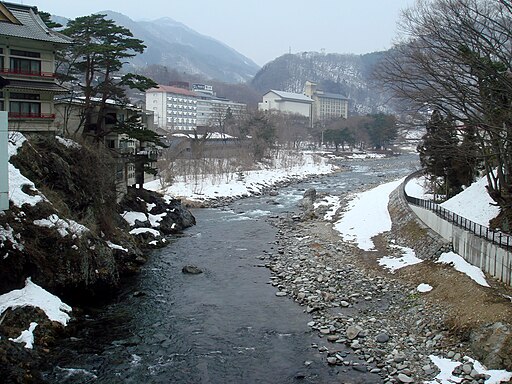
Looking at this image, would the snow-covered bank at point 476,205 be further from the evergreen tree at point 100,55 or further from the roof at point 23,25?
Answer: the roof at point 23,25

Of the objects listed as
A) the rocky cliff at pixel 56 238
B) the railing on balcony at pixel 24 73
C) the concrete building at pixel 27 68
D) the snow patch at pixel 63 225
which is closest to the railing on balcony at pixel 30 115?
the concrete building at pixel 27 68

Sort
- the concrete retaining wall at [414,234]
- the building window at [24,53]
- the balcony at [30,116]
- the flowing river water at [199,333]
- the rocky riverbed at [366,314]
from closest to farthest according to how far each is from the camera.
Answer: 1. the flowing river water at [199,333]
2. the rocky riverbed at [366,314]
3. the concrete retaining wall at [414,234]
4. the balcony at [30,116]
5. the building window at [24,53]

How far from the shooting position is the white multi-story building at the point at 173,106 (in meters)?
94.7

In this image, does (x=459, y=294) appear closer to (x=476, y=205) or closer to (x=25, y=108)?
(x=476, y=205)

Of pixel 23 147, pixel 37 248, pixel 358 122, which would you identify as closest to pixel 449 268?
pixel 37 248

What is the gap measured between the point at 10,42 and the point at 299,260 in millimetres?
15806

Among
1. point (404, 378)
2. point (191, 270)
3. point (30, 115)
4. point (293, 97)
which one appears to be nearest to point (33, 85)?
point (30, 115)

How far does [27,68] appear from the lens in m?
22.4

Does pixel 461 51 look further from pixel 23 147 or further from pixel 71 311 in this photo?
pixel 23 147

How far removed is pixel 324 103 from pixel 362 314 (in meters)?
137

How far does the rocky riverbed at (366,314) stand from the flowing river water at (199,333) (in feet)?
1.54

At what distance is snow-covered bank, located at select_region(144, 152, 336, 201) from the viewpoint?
1564 inches

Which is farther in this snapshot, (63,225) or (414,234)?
(414,234)

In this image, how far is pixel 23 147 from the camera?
1853 centimetres
